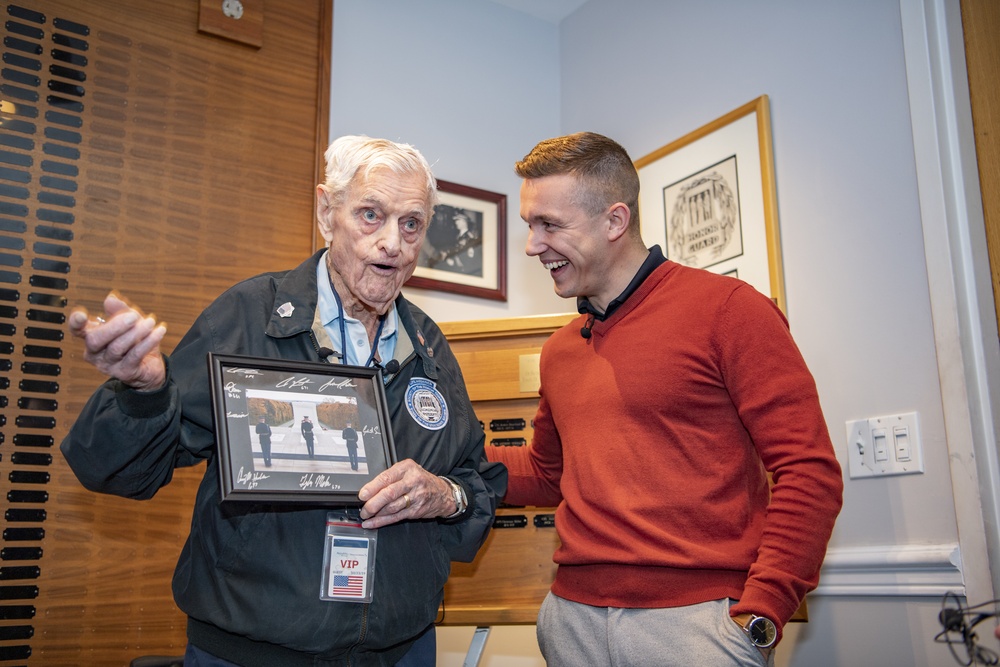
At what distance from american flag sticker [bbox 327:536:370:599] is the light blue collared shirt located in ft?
1.22

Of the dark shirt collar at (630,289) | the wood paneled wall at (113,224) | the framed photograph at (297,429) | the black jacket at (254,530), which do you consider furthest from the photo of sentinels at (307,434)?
the wood paneled wall at (113,224)

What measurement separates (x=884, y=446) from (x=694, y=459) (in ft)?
2.66

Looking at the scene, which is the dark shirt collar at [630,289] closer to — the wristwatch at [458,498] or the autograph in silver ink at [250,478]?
the wristwatch at [458,498]

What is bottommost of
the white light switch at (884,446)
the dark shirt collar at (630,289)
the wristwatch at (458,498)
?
the wristwatch at (458,498)

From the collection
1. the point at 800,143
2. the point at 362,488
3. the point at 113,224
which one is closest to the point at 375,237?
the point at 362,488

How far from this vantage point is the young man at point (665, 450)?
1.50 metres

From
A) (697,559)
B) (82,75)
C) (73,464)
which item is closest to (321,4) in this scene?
(82,75)

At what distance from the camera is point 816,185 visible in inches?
97.7

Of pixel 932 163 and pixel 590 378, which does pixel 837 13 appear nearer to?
pixel 932 163

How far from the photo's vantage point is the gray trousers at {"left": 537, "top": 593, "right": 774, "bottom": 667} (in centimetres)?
147

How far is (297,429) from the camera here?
1.49m

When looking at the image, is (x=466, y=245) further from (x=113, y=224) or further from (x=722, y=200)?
(x=113, y=224)

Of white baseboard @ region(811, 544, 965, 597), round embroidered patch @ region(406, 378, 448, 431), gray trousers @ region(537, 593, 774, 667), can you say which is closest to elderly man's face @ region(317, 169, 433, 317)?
round embroidered patch @ region(406, 378, 448, 431)

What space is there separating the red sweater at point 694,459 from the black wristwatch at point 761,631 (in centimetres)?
2
